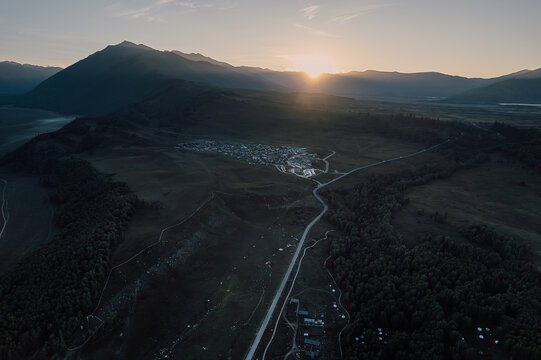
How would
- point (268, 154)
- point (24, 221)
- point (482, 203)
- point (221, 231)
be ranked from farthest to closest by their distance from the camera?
point (268, 154) < point (482, 203) < point (24, 221) < point (221, 231)

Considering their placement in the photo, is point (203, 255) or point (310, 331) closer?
point (310, 331)

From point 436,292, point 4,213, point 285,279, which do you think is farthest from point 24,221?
point 436,292

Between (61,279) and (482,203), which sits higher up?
(482,203)

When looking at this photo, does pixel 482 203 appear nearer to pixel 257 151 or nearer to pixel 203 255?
pixel 203 255

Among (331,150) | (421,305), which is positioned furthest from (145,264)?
(331,150)

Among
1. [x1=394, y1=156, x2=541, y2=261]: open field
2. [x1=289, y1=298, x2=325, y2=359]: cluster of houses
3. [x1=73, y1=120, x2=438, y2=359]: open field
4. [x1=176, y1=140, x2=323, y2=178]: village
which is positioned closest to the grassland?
[x1=73, y1=120, x2=438, y2=359]: open field

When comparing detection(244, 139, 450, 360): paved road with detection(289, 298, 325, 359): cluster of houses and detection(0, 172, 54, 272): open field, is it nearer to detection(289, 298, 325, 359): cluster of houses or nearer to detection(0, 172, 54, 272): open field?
detection(289, 298, 325, 359): cluster of houses
